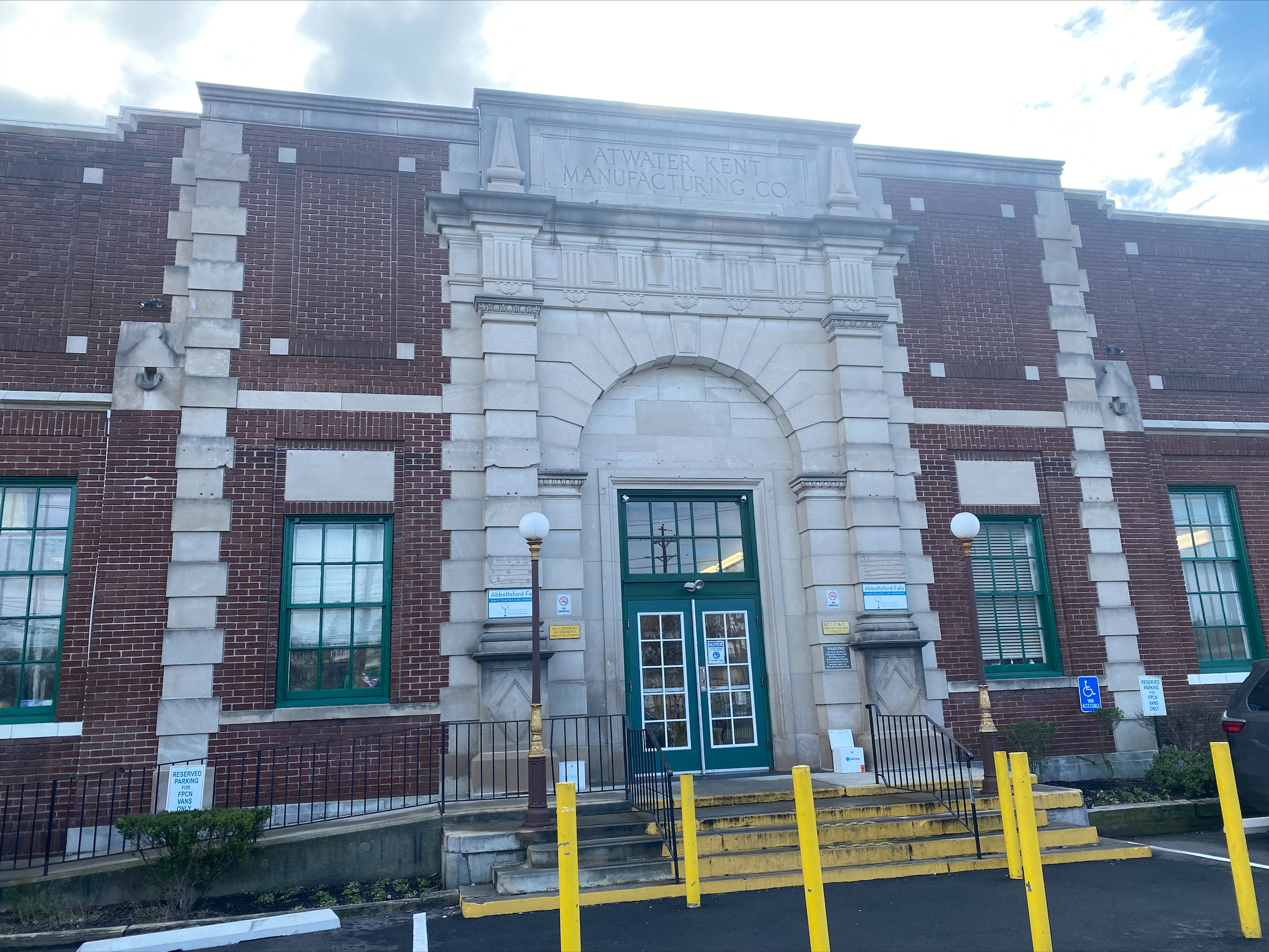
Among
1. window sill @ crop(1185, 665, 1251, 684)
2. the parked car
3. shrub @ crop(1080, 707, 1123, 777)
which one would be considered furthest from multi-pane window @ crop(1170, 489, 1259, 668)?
the parked car

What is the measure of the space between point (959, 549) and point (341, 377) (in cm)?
888

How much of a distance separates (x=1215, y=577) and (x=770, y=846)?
9786mm

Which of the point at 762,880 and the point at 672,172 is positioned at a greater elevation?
the point at 672,172

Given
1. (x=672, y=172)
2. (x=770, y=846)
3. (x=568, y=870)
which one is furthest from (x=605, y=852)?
(x=672, y=172)

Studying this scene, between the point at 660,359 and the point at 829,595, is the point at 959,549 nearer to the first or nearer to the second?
the point at 829,595

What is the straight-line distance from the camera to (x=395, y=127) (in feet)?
42.9

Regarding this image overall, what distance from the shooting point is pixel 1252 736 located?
10055 millimetres

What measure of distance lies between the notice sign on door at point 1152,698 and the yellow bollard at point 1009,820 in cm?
607

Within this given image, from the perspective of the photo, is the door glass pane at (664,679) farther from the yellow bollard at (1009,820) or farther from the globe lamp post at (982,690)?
the yellow bollard at (1009,820)

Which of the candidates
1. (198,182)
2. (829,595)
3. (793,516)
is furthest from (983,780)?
(198,182)

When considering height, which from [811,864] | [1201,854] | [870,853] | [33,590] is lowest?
[1201,854]

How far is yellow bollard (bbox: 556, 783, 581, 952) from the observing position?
5953 millimetres

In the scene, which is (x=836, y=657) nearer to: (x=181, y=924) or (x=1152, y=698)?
(x=1152, y=698)

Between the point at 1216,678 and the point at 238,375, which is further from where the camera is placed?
the point at 1216,678
